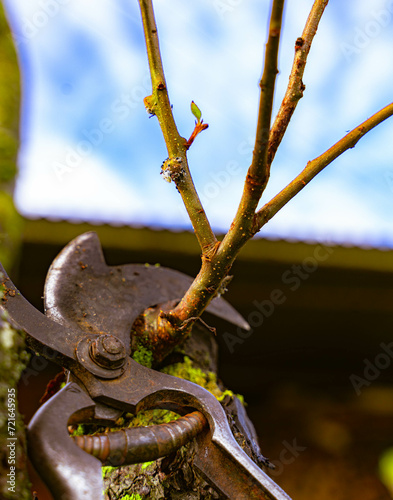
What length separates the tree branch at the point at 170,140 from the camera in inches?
35.2

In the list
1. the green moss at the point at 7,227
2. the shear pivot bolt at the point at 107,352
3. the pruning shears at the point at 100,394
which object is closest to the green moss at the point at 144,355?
the pruning shears at the point at 100,394

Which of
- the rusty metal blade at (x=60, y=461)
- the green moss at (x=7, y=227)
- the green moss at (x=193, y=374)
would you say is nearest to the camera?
the rusty metal blade at (x=60, y=461)

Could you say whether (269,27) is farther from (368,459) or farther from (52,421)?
(368,459)

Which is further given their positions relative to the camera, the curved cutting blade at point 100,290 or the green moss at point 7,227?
the green moss at point 7,227

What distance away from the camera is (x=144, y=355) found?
99 centimetres

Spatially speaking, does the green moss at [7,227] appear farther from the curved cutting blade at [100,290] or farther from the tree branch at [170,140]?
the tree branch at [170,140]

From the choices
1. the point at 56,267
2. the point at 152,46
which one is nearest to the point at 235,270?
the point at 56,267

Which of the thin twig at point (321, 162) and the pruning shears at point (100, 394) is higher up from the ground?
the thin twig at point (321, 162)

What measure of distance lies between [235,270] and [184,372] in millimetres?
1155

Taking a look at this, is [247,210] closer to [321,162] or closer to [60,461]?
[321,162]

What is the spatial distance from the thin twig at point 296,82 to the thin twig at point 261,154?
45 millimetres

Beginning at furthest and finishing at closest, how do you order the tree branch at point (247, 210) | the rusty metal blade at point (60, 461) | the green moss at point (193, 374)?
1. the green moss at point (193, 374)
2. the tree branch at point (247, 210)
3. the rusty metal blade at point (60, 461)

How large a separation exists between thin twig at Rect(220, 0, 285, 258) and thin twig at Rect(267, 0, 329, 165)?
45 mm

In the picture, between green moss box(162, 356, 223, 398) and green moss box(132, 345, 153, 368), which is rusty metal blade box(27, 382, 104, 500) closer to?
green moss box(132, 345, 153, 368)
